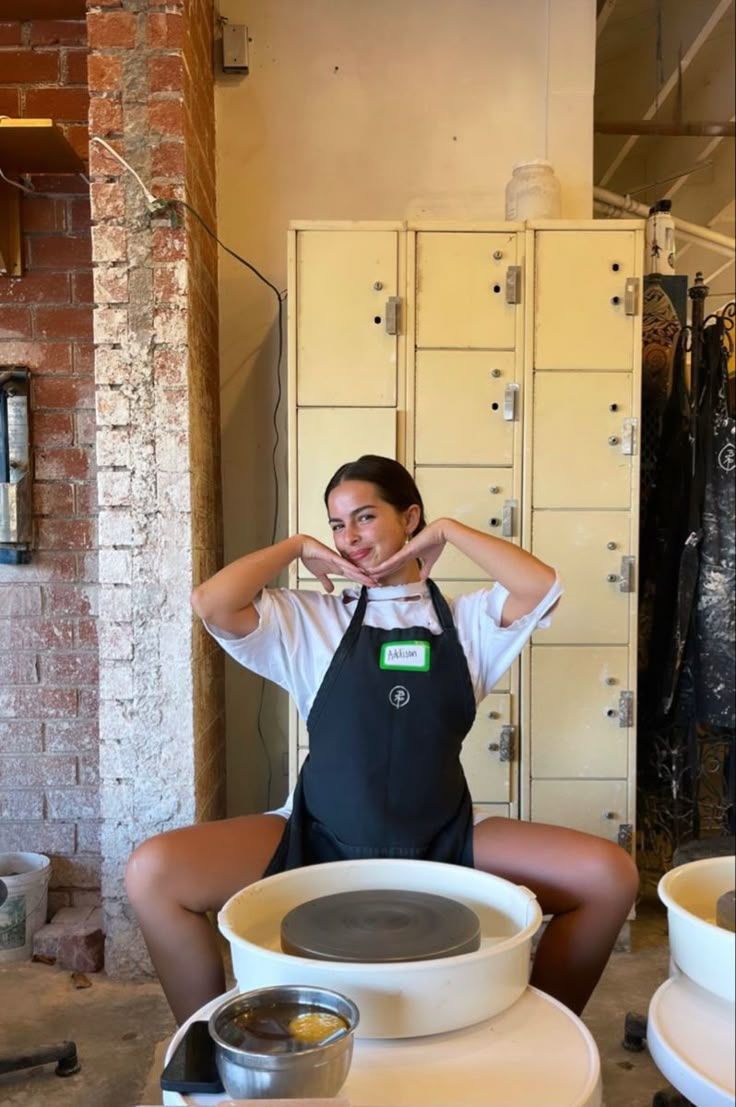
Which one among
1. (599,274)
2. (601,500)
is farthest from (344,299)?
(601,500)

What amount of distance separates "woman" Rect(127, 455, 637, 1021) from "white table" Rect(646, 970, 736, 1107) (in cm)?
72

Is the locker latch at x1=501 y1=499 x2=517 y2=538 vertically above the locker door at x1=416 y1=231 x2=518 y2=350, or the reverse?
the locker door at x1=416 y1=231 x2=518 y2=350

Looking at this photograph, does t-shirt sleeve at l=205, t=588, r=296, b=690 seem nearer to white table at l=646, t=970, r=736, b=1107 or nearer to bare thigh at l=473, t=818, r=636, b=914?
bare thigh at l=473, t=818, r=636, b=914

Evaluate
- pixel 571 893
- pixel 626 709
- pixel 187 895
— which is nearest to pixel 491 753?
pixel 626 709

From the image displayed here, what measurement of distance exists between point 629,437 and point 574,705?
2.46 feet

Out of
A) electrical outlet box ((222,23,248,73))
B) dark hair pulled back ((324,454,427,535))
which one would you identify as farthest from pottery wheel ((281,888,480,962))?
electrical outlet box ((222,23,248,73))

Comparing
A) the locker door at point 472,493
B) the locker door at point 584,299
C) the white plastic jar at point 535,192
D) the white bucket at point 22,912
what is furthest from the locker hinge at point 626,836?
the white plastic jar at point 535,192

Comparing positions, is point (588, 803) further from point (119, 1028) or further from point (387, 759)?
point (119, 1028)

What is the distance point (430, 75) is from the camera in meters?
2.63

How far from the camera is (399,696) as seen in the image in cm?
151

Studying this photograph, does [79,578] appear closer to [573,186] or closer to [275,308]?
[275,308]

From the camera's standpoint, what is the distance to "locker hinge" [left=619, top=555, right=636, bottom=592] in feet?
7.46

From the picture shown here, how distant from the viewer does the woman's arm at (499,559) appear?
154 cm

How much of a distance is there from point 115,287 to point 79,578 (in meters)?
0.82
